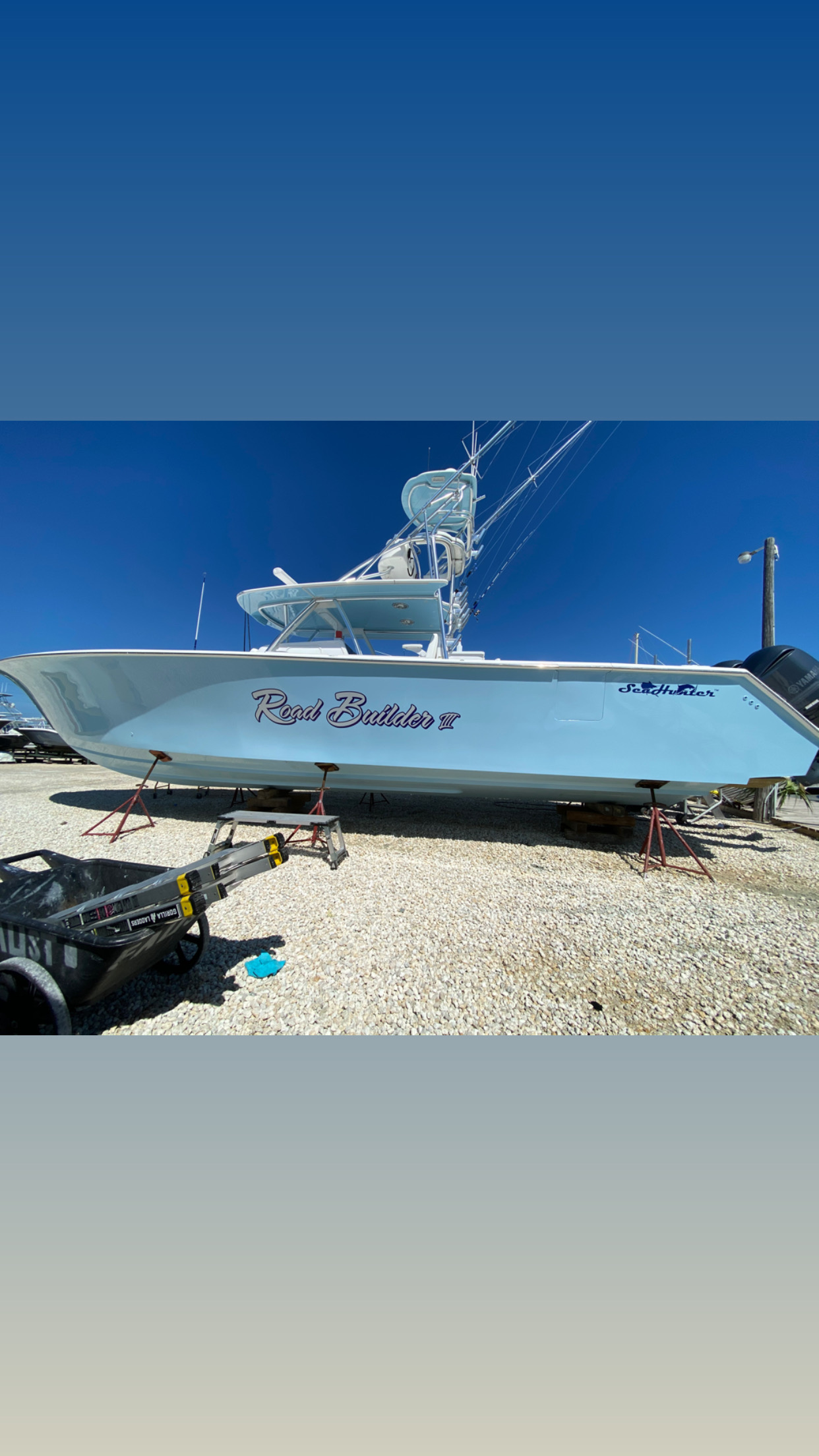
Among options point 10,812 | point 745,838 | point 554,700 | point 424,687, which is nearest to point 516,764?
point 554,700

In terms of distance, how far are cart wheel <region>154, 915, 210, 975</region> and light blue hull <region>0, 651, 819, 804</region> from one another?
286cm

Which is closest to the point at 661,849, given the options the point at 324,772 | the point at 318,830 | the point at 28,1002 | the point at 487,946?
the point at 487,946

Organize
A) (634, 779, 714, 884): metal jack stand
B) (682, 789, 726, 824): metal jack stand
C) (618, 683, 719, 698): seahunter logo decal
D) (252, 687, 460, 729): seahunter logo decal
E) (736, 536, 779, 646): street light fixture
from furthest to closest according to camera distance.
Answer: (736, 536, 779, 646): street light fixture
(682, 789, 726, 824): metal jack stand
(252, 687, 460, 729): seahunter logo decal
(618, 683, 719, 698): seahunter logo decal
(634, 779, 714, 884): metal jack stand

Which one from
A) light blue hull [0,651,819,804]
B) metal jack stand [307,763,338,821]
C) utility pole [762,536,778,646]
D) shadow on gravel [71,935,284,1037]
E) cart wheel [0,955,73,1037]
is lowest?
shadow on gravel [71,935,284,1037]

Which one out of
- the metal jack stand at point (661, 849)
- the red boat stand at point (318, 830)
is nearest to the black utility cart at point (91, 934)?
the red boat stand at point (318, 830)

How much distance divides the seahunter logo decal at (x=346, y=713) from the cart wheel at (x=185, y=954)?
2.91 metres

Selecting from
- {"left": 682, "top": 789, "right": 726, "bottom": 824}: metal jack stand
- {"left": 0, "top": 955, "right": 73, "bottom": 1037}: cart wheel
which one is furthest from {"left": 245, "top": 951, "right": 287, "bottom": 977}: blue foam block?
{"left": 682, "top": 789, "right": 726, "bottom": 824}: metal jack stand

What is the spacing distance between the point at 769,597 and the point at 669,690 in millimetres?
7281

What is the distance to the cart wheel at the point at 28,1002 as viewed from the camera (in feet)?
5.73

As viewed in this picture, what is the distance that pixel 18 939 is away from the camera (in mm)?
1808

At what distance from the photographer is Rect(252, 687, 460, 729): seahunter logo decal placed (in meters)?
4.93

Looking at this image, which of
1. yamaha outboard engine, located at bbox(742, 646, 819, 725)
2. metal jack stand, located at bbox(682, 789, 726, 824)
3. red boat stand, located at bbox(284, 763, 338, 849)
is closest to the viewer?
red boat stand, located at bbox(284, 763, 338, 849)

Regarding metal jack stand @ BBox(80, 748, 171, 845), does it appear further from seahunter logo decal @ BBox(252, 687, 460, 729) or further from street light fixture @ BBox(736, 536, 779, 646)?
street light fixture @ BBox(736, 536, 779, 646)

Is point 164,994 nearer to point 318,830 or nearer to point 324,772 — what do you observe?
point 318,830
